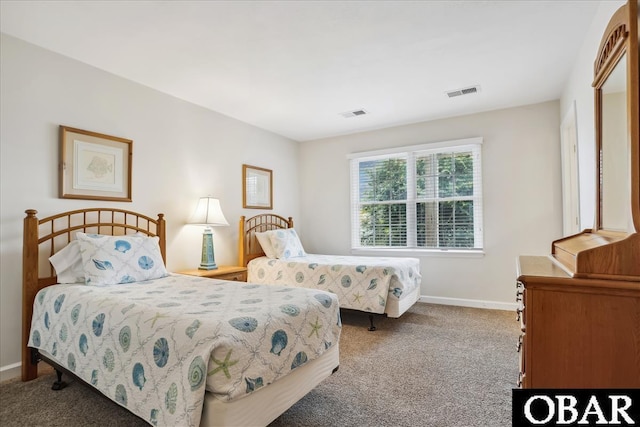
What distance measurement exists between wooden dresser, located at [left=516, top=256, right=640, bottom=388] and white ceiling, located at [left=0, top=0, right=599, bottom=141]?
1.87 metres

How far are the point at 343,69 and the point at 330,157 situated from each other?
2366 mm

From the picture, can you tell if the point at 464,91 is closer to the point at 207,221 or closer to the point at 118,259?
the point at 207,221

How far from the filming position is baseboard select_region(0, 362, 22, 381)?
7.67 feet

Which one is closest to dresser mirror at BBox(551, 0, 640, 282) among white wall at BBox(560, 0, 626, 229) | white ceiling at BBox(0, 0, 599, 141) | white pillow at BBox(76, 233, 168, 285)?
white wall at BBox(560, 0, 626, 229)

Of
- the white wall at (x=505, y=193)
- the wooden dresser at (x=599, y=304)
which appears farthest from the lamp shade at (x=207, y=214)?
the wooden dresser at (x=599, y=304)

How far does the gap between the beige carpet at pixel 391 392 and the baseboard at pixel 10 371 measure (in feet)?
0.38

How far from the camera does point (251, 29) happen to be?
2.35m

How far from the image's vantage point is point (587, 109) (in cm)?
253

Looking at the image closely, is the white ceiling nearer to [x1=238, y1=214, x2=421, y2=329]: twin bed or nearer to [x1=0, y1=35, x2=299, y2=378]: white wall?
[x1=0, y1=35, x2=299, y2=378]: white wall

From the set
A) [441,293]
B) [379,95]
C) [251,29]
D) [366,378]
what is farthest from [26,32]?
[441,293]

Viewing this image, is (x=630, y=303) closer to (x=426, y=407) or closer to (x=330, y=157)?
(x=426, y=407)

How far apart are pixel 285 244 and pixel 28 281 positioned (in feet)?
8.32

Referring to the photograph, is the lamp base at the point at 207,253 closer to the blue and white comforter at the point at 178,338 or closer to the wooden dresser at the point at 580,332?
the blue and white comforter at the point at 178,338

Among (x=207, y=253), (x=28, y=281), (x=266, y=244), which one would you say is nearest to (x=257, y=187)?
(x=266, y=244)
